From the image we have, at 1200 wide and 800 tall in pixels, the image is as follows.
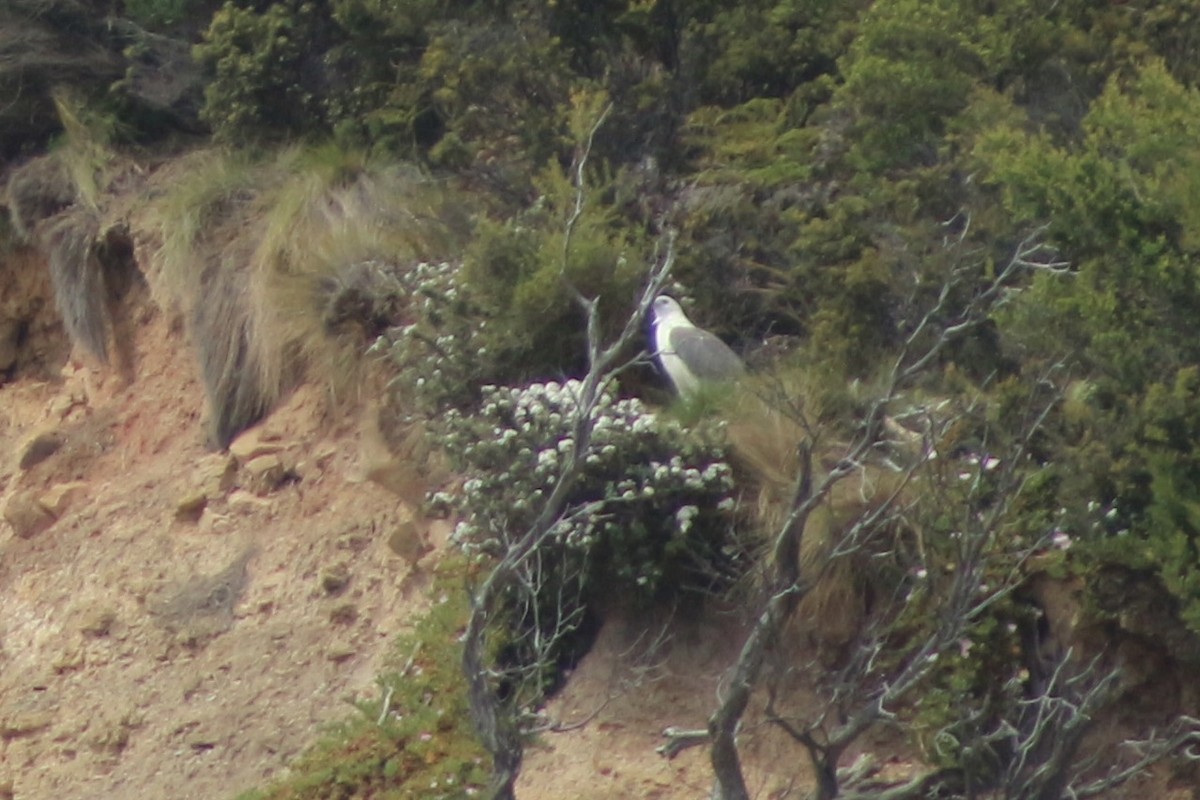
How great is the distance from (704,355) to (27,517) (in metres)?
4.18

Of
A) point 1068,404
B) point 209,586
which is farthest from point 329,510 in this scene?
point 1068,404

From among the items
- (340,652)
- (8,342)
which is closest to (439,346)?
(340,652)

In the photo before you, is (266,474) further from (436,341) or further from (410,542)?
(436,341)

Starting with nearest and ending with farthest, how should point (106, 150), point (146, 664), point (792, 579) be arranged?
point (792, 579), point (146, 664), point (106, 150)

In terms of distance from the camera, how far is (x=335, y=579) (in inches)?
337

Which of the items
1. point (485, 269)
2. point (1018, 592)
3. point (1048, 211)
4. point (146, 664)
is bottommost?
point (146, 664)

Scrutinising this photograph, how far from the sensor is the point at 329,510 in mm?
8883

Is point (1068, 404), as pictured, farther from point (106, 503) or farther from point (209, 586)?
point (106, 503)

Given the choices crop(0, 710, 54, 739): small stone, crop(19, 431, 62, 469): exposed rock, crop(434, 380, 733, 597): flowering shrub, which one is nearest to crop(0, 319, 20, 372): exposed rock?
crop(19, 431, 62, 469): exposed rock

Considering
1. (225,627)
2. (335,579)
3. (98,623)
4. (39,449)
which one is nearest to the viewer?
(335,579)

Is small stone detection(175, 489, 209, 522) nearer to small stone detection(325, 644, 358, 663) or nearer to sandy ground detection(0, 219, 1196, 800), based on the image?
sandy ground detection(0, 219, 1196, 800)

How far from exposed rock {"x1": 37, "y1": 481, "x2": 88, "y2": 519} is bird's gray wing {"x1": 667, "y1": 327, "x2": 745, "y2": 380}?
3.83m

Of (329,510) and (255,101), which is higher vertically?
(255,101)

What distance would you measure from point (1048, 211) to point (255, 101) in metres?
5.07
